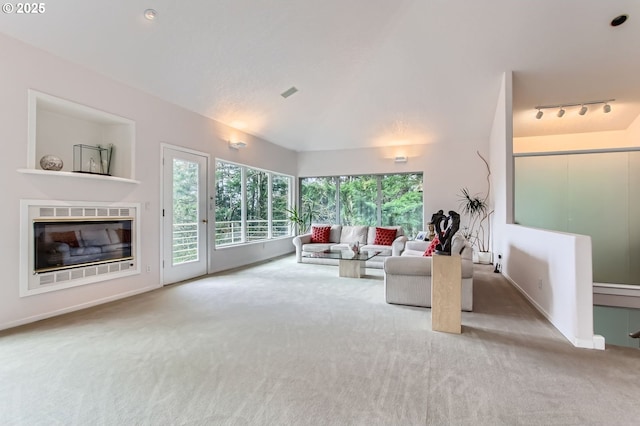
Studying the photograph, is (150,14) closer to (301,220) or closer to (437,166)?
(301,220)

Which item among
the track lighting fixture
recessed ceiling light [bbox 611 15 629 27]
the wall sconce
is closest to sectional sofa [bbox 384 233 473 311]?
recessed ceiling light [bbox 611 15 629 27]

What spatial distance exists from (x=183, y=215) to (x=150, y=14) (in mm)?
2767

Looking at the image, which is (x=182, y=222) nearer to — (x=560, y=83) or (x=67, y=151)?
(x=67, y=151)

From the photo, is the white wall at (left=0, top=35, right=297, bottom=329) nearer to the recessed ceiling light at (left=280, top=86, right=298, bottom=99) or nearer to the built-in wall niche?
the built-in wall niche

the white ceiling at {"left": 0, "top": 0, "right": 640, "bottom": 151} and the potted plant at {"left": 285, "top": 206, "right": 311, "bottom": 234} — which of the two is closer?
the white ceiling at {"left": 0, "top": 0, "right": 640, "bottom": 151}

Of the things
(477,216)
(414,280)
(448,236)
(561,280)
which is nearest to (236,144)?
(414,280)

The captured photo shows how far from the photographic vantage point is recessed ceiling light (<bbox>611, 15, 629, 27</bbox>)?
387cm

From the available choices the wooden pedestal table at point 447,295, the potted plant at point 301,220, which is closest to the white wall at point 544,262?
the wooden pedestal table at point 447,295

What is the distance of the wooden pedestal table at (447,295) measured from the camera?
9.29ft

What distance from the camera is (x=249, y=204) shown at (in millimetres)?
6648

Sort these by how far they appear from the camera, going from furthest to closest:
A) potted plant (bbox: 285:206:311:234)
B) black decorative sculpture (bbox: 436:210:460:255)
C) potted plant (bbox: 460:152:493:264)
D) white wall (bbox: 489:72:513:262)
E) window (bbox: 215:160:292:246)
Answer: potted plant (bbox: 285:206:311:234)
potted plant (bbox: 460:152:493:264)
window (bbox: 215:160:292:246)
white wall (bbox: 489:72:513:262)
black decorative sculpture (bbox: 436:210:460:255)

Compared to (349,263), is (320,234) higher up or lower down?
higher up

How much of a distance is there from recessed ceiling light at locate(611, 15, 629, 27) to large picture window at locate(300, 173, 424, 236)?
405 centimetres

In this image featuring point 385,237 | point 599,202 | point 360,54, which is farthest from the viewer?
point 385,237
